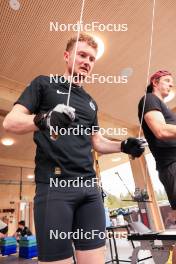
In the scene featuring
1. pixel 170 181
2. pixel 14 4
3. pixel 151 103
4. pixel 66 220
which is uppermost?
pixel 14 4

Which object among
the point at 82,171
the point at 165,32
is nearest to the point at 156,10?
the point at 165,32

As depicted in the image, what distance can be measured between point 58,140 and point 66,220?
25cm

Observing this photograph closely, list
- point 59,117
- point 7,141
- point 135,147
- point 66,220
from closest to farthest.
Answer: point 59,117
point 66,220
point 135,147
point 7,141

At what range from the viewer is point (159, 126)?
3.78ft

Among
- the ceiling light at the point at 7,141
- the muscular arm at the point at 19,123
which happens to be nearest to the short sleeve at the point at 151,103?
the muscular arm at the point at 19,123

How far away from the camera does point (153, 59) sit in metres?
3.42

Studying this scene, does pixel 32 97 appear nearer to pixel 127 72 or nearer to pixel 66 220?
pixel 66 220

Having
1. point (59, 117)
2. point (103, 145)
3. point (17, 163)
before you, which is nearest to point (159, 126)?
point (103, 145)

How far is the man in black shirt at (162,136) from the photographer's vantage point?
1124 mm

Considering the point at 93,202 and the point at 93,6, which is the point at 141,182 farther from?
the point at 93,202

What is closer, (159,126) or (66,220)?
(66,220)

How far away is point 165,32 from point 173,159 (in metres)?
2.29

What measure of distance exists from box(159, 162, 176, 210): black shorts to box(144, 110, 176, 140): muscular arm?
0.15 m

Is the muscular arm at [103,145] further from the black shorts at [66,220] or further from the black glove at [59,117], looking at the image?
the black glove at [59,117]
